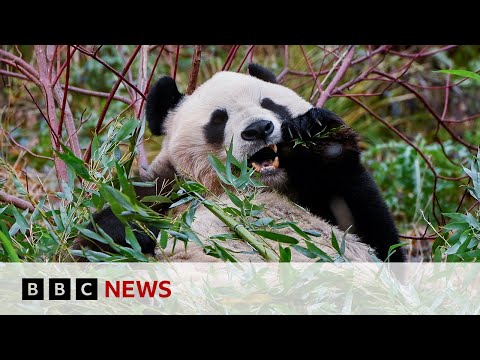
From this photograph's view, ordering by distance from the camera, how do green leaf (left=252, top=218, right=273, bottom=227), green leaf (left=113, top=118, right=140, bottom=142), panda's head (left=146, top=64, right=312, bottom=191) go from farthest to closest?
panda's head (left=146, top=64, right=312, bottom=191)
green leaf (left=113, top=118, right=140, bottom=142)
green leaf (left=252, top=218, right=273, bottom=227)

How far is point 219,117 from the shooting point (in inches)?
133

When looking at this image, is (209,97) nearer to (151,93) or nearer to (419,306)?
(151,93)

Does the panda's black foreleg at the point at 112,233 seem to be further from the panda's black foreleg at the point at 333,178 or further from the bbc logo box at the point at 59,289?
the panda's black foreleg at the point at 333,178

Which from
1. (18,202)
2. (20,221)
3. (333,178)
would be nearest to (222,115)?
(333,178)

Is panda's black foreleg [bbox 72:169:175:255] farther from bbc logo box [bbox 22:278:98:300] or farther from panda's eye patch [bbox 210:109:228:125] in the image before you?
panda's eye patch [bbox 210:109:228:125]

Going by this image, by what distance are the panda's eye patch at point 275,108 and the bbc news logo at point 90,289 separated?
115cm

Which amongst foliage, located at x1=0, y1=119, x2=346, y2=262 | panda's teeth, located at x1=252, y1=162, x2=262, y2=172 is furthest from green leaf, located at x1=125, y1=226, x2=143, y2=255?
panda's teeth, located at x1=252, y1=162, x2=262, y2=172

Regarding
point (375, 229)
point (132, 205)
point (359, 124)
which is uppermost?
point (132, 205)

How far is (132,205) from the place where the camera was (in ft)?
7.69

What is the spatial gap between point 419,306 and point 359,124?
5022mm

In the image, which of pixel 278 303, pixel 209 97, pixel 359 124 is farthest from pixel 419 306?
pixel 359 124

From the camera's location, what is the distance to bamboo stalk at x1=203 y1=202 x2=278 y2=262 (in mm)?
2435

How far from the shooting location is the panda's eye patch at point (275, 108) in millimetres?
3309

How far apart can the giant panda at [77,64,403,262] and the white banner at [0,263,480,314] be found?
393 mm
